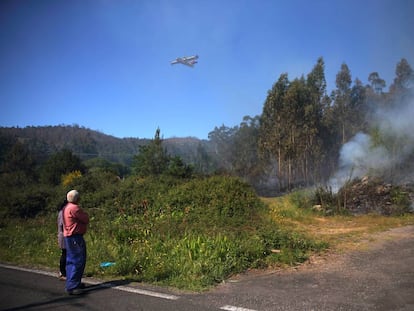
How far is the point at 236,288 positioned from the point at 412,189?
640 inches

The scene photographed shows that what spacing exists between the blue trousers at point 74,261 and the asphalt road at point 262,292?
246mm

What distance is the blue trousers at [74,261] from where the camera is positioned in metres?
5.67

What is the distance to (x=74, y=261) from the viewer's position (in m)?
5.83

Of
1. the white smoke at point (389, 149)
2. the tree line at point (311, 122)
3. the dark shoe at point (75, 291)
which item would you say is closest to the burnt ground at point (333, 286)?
the dark shoe at point (75, 291)

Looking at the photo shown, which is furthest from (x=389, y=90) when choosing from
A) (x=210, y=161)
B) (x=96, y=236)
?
(x=96, y=236)

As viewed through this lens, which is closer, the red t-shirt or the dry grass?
the red t-shirt

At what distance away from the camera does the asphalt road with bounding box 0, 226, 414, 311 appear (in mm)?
4969

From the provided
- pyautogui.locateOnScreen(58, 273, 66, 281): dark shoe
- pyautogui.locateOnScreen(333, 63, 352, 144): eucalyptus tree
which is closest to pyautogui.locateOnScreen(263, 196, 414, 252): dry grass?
pyautogui.locateOnScreen(58, 273, 66, 281): dark shoe

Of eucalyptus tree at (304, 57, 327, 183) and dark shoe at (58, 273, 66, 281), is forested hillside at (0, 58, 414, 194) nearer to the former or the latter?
eucalyptus tree at (304, 57, 327, 183)

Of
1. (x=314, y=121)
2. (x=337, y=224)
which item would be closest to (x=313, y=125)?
(x=314, y=121)

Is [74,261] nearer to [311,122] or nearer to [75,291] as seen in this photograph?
[75,291]

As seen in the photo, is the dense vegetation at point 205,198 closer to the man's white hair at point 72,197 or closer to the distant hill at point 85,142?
the man's white hair at point 72,197

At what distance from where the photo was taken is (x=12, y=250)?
9.77 meters

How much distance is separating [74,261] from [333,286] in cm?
432
